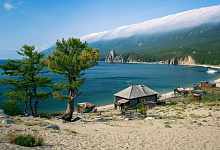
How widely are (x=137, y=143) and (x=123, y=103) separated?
72.7 ft

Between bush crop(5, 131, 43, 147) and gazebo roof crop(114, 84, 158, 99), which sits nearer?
bush crop(5, 131, 43, 147)

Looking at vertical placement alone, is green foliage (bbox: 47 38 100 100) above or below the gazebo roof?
above

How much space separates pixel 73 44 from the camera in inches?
699

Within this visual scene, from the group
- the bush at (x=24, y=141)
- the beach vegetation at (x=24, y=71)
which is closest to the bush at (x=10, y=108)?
the beach vegetation at (x=24, y=71)

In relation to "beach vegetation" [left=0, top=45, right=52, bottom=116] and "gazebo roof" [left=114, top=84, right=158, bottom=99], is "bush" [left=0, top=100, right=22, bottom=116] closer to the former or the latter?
"beach vegetation" [left=0, top=45, right=52, bottom=116]

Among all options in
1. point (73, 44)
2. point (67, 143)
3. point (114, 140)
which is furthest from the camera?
point (73, 44)

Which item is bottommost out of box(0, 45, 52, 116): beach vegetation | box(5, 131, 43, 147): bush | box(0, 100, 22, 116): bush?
box(0, 100, 22, 116): bush

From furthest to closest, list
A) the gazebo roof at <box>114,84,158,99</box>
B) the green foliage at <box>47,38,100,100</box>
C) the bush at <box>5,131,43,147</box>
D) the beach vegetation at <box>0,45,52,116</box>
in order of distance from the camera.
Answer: the gazebo roof at <box>114,84,158,99</box> → the beach vegetation at <box>0,45,52,116</box> → the green foliage at <box>47,38,100,100</box> → the bush at <box>5,131,43,147</box>

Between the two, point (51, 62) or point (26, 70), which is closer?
point (51, 62)

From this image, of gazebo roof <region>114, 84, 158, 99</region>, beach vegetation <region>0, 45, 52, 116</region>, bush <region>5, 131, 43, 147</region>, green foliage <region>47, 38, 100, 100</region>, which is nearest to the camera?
bush <region>5, 131, 43, 147</region>

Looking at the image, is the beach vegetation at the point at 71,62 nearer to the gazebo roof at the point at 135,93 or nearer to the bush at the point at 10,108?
the bush at the point at 10,108

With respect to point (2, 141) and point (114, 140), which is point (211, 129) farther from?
point (2, 141)

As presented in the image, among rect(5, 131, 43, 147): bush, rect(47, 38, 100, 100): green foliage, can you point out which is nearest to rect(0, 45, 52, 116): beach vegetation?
rect(47, 38, 100, 100): green foliage

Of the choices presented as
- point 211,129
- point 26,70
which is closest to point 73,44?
point 26,70
